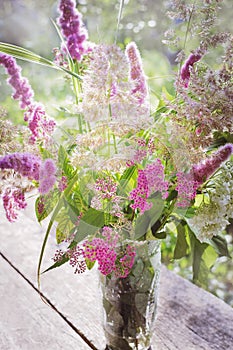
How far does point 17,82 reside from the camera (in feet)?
2.11

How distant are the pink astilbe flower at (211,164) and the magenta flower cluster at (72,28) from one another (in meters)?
0.21

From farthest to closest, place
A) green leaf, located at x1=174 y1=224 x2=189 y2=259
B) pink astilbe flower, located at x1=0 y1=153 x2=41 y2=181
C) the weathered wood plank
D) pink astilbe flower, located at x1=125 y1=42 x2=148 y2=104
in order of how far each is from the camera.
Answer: the weathered wood plank < green leaf, located at x1=174 y1=224 x2=189 y2=259 < pink astilbe flower, located at x1=125 y1=42 x2=148 y2=104 < pink astilbe flower, located at x1=0 y1=153 x2=41 y2=181

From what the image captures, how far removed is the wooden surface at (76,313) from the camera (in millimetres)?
840

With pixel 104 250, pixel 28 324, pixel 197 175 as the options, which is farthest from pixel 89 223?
pixel 28 324

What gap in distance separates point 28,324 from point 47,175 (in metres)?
0.44

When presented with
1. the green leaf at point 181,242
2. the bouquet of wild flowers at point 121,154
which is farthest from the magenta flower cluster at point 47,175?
Answer: the green leaf at point 181,242

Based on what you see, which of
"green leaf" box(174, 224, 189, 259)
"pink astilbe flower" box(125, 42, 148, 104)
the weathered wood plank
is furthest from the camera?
the weathered wood plank

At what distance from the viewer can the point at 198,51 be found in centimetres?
59

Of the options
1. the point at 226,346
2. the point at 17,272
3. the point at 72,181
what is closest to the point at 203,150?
the point at 72,181

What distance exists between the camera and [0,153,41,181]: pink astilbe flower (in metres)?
0.51

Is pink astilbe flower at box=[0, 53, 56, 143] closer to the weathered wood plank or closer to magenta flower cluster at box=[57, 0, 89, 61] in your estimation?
magenta flower cluster at box=[57, 0, 89, 61]

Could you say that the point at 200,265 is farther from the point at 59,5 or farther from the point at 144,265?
the point at 59,5

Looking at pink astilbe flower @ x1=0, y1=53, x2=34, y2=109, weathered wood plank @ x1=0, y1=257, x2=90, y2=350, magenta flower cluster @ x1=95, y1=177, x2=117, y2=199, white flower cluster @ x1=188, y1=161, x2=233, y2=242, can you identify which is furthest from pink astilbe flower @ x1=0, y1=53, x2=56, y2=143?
weathered wood plank @ x1=0, y1=257, x2=90, y2=350

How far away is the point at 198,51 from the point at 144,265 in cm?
30
